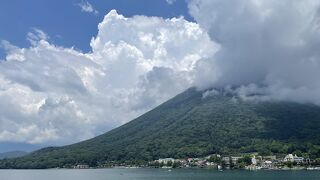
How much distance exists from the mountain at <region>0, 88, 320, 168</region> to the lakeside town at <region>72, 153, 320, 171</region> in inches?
234

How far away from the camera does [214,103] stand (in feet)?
654

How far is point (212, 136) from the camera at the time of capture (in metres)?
167

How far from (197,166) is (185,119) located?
42.2m

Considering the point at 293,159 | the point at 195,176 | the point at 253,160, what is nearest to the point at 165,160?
the point at 253,160

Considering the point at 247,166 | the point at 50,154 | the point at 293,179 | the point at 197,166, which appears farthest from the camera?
the point at 50,154

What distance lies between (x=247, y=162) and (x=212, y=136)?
106 feet

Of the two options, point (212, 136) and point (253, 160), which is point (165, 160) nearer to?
point (212, 136)

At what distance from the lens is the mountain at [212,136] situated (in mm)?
157000

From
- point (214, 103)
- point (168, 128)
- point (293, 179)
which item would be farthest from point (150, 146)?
point (293, 179)

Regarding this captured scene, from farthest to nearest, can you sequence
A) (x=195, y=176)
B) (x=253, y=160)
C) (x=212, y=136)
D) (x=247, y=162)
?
(x=212, y=136) → (x=247, y=162) → (x=253, y=160) → (x=195, y=176)

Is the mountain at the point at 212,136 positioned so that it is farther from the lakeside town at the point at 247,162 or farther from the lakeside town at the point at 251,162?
the lakeside town at the point at 251,162

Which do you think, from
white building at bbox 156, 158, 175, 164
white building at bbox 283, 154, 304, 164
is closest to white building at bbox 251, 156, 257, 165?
white building at bbox 283, 154, 304, 164

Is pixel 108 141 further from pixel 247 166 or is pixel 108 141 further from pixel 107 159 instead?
pixel 247 166

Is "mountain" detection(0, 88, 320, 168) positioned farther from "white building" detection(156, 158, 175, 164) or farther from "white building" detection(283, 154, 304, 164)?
"white building" detection(283, 154, 304, 164)
